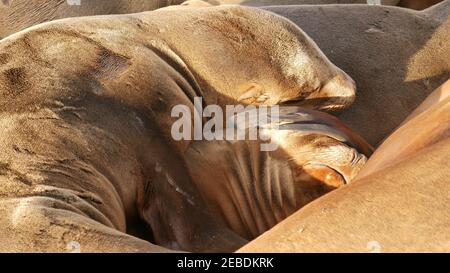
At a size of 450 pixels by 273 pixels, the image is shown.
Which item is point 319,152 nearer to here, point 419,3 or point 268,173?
point 268,173

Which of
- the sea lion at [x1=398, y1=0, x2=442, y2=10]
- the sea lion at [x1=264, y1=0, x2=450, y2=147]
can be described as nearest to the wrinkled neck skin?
the sea lion at [x1=264, y1=0, x2=450, y2=147]

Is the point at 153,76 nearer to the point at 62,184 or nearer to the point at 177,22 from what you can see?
the point at 177,22

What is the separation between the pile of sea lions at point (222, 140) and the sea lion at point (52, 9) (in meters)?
1.57

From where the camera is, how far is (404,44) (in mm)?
3525

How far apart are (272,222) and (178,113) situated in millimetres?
388

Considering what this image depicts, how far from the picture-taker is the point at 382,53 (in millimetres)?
3484

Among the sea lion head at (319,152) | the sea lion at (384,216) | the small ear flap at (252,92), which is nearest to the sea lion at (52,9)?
the small ear flap at (252,92)

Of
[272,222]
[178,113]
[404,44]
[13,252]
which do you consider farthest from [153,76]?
[404,44]

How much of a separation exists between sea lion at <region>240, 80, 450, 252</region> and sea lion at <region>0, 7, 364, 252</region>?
33 cm

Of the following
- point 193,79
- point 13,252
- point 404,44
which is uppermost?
point 13,252

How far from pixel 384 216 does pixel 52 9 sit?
10.4 ft

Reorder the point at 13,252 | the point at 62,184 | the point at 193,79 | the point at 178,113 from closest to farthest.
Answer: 1. the point at 13,252
2. the point at 62,184
3. the point at 178,113
4. the point at 193,79

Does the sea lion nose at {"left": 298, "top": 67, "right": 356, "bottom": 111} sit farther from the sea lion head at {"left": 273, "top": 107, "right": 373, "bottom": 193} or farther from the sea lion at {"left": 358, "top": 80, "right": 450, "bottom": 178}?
the sea lion at {"left": 358, "top": 80, "right": 450, "bottom": 178}

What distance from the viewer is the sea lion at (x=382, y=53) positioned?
3357 mm
